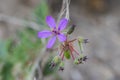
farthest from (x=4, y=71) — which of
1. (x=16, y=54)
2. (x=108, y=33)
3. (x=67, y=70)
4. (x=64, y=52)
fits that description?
(x=108, y=33)

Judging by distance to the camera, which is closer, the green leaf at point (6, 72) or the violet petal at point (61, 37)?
the violet petal at point (61, 37)

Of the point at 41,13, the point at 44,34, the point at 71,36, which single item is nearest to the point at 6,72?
the point at 41,13

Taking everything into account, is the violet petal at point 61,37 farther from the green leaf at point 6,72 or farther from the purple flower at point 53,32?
the green leaf at point 6,72

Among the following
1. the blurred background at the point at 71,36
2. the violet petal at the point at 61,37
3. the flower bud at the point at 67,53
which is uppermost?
the blurred background at the point at 71,36

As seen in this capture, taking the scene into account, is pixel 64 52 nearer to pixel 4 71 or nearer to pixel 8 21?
pixel 4 71

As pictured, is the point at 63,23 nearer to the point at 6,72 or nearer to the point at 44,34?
the point at 44,34

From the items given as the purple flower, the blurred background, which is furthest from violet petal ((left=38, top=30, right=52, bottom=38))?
the blurred background

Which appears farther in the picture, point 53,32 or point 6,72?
point 6,72

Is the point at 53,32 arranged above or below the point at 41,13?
Answer: below

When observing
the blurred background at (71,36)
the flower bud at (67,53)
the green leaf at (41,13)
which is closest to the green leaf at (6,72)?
the blurred background at (71,36)
